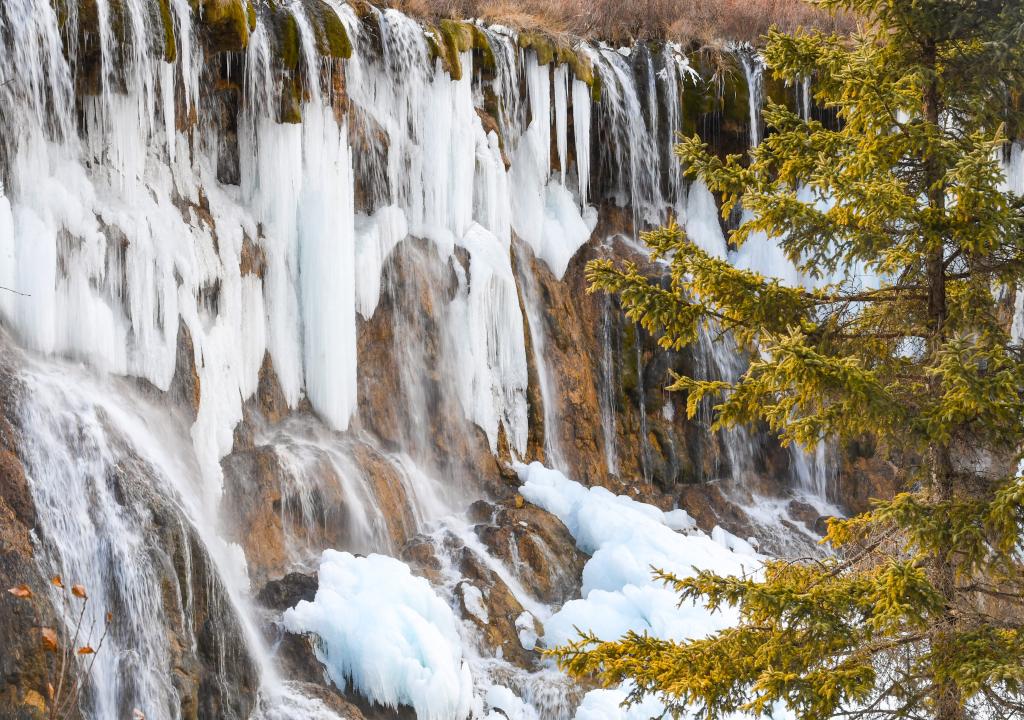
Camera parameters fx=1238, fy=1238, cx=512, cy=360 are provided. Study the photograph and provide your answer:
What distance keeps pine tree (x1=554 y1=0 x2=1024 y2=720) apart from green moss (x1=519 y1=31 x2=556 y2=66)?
9859mm

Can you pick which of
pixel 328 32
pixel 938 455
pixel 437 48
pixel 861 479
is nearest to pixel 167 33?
pixel 328 32

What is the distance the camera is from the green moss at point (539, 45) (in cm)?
1705

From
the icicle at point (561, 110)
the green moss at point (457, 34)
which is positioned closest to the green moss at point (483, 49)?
the green moss at point (457, 34)

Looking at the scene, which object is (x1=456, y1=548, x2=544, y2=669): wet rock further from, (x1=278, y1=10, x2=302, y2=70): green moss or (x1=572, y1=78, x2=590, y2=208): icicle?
(x1=572, y1=78, x2=590, y2=208): icicle

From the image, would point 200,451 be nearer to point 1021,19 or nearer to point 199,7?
point 199,7

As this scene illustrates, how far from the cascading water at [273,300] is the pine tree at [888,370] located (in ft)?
12.4

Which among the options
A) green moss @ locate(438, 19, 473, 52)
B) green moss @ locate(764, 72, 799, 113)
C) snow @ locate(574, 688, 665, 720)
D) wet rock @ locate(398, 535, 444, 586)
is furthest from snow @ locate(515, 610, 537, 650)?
green moss @ locate(764, 72, 799, 113)

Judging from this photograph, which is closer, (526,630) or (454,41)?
(526,630)

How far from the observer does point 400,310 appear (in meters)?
14.8

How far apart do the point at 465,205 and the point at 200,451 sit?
5.60m

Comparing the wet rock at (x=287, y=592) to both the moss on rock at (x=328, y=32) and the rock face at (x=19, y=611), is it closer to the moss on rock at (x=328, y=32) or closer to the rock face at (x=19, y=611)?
the rock face at (x=19, y=611)

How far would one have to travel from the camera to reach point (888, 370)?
702 cm

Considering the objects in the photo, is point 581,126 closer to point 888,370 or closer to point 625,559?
point 625,559

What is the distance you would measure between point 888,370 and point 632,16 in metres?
15.0
